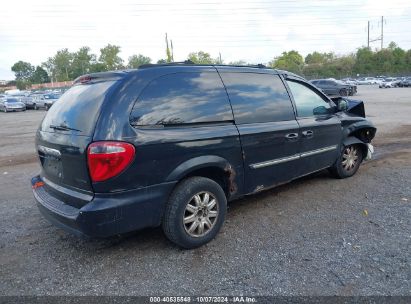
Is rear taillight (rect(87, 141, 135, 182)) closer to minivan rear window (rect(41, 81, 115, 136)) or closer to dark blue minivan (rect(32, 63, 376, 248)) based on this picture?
dark blue minivan (rect(32, 63, 376, 248))

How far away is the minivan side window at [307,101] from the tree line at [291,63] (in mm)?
64865

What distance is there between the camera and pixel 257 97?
13.8 ft

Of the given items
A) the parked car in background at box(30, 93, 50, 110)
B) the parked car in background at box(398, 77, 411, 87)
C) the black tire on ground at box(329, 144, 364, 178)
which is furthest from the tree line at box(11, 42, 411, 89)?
the black tire on ground at box(329, 144, 364, 178)

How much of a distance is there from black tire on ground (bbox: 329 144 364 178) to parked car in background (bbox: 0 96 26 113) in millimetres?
32582

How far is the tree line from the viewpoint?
267 ft

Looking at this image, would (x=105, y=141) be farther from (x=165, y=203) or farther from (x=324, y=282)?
(x=324, y=282)

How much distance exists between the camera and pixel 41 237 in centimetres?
401

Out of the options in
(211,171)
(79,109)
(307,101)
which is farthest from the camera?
(307,101)

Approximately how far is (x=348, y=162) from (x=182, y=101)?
348 centimetres

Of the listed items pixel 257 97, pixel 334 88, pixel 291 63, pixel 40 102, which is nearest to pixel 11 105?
pixel 40 102

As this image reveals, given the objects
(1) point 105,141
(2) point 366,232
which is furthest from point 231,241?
(1) point 105,141

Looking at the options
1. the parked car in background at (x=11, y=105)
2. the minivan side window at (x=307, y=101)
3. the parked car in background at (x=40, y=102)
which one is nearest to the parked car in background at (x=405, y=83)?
the parked car in background at (x=40, y=102)

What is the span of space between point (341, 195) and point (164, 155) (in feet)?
9.75

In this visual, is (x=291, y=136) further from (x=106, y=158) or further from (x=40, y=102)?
(x=40, y=102)
